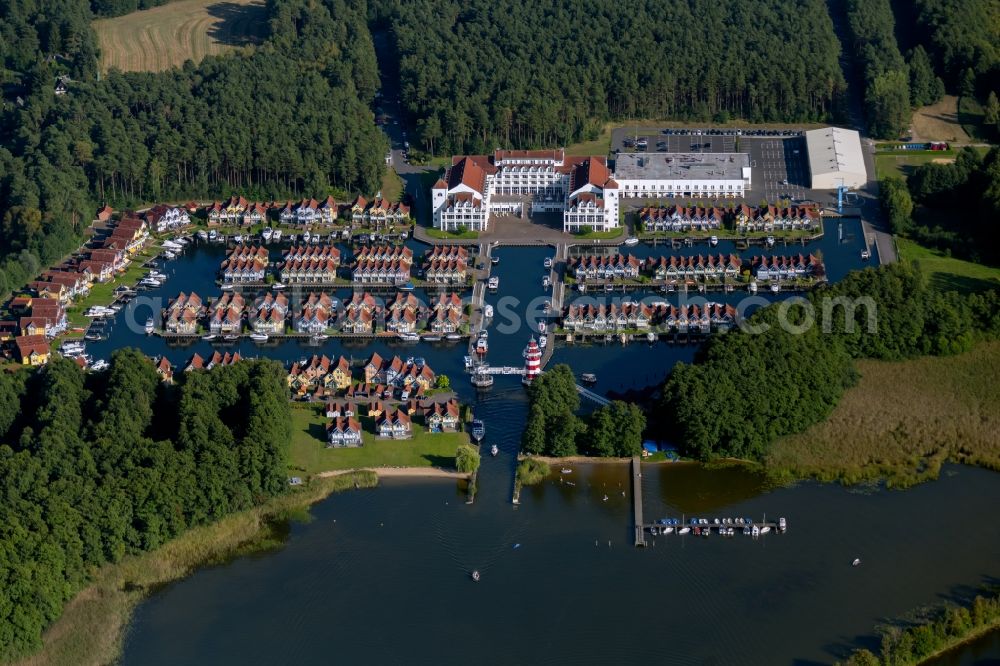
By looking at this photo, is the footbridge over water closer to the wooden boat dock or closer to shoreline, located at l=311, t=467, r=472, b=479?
the wooden boat dock

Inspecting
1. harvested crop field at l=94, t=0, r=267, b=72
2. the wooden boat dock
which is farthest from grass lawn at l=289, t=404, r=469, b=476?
harvested crop field at l=94, t=0, r=267, b=72

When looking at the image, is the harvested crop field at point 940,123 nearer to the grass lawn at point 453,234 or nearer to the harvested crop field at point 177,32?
the grass lawn at point 453,234

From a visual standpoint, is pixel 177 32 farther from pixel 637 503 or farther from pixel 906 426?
pixel 906 426

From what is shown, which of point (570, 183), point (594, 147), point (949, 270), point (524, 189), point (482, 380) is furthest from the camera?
→ point (594, 147)

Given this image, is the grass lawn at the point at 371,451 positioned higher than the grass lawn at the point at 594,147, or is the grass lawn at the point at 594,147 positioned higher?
the grass lawn at the point at 594,147

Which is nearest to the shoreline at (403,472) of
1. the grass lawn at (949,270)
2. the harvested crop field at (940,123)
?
the grass lawn at (949,270)

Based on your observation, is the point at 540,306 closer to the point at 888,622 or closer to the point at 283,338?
the point at 283,338

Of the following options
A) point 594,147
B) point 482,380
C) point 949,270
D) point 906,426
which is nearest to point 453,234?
point 594,147
